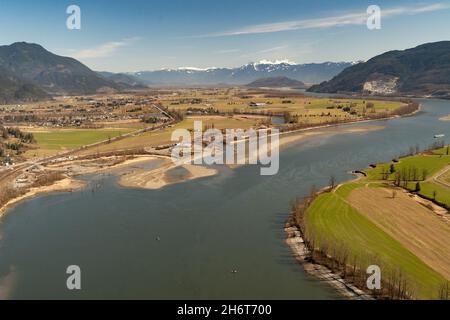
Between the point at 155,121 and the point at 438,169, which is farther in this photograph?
the point at 155,121

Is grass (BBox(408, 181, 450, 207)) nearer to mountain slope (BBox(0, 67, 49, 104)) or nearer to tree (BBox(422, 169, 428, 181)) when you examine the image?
tree (BBox(422, 169, 428, 181))

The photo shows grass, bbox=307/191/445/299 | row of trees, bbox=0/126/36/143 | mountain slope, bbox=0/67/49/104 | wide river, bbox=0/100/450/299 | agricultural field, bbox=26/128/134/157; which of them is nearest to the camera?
grass, bbox=307/191/445/299

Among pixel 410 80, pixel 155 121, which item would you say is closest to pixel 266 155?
pixel 155 121

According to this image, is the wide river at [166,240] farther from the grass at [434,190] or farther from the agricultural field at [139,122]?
the agricultural field at [139,122]

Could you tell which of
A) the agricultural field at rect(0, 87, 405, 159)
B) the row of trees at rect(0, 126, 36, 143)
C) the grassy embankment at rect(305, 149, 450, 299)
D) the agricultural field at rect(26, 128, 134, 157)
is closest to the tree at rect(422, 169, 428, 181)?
the grassy embankment at rect(305, 149, 450, 299)

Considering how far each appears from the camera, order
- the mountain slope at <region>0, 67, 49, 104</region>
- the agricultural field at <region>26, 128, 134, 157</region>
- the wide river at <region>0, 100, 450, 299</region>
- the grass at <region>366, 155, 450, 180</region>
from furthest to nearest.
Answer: the mountain slope at <region>0, 67, 49, 104</region>
the agricultural field at <region>26, 128, 134, 157</region>
the grass at <region>366, 155, 450, 180</region>
the wide river at <region>0, 100, 450, 299</region>

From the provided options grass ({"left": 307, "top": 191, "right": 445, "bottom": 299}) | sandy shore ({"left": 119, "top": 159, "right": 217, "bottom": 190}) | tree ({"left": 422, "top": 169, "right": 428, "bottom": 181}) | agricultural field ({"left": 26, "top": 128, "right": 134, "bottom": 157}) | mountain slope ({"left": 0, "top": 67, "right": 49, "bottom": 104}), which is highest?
mountain slope ({"left": 0, "top": 67, "right": 49, "bottom": 104})

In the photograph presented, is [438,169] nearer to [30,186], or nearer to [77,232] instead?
[77,232]

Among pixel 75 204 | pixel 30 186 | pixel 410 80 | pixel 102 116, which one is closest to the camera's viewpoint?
pixel 75 204

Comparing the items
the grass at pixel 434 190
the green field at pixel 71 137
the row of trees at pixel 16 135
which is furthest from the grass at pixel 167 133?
the grass at pixel 434 190
